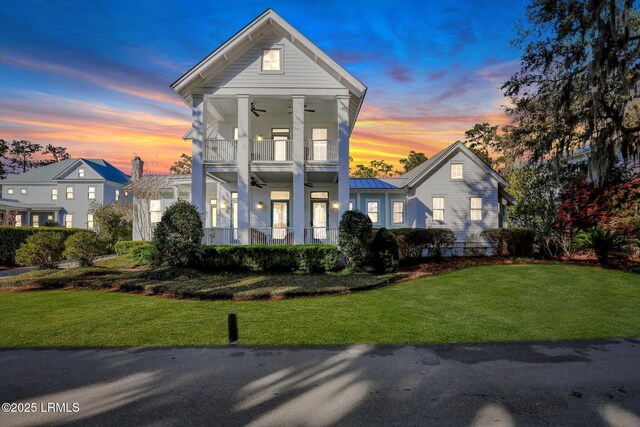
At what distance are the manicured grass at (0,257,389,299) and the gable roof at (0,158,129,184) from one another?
26.6 metres

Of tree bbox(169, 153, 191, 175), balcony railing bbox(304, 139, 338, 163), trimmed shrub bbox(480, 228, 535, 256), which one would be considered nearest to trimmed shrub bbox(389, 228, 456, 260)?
trimmed shrub bbox(480, 228, 535, 256)

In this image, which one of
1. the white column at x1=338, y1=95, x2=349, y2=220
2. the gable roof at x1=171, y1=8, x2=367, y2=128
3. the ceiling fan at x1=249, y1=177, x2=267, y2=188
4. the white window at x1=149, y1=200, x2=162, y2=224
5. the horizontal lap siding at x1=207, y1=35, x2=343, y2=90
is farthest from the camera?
the white window at x1=149, y1=200, x2=162, y2=224

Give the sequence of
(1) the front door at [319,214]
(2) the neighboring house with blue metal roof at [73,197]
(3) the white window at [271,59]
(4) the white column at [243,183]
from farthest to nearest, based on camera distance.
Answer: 1. (2) the neighboring house with blue metal roof at [73,197]
2. (1) the front door at [319,214]
3. (3) the white window at [271,59]
4. (4) the white column at [243,183]

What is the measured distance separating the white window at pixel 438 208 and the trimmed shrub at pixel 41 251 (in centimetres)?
2030

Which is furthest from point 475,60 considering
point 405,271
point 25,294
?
point 25,294

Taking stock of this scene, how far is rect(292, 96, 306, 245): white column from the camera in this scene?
14.9 m

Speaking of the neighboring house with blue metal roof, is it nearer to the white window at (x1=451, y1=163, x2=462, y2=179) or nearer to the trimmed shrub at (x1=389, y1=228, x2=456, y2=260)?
the trimmed shrub at (x1=389, y1=228, x2=456, y2=260)

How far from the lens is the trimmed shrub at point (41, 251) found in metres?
13.1

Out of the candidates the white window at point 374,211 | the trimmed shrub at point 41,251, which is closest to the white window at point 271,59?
the white window at point 374,211

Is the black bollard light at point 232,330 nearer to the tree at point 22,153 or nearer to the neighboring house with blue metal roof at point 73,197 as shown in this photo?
the neighboring house with blue metal roof at point 73,197

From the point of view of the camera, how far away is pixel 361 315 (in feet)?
24.4

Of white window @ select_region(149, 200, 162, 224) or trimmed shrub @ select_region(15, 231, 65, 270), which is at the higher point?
white window @ select_region(149, 200, 162, 224)

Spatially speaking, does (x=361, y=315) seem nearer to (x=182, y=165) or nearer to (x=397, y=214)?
(x=397, y=214)

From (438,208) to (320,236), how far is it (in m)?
8.67
